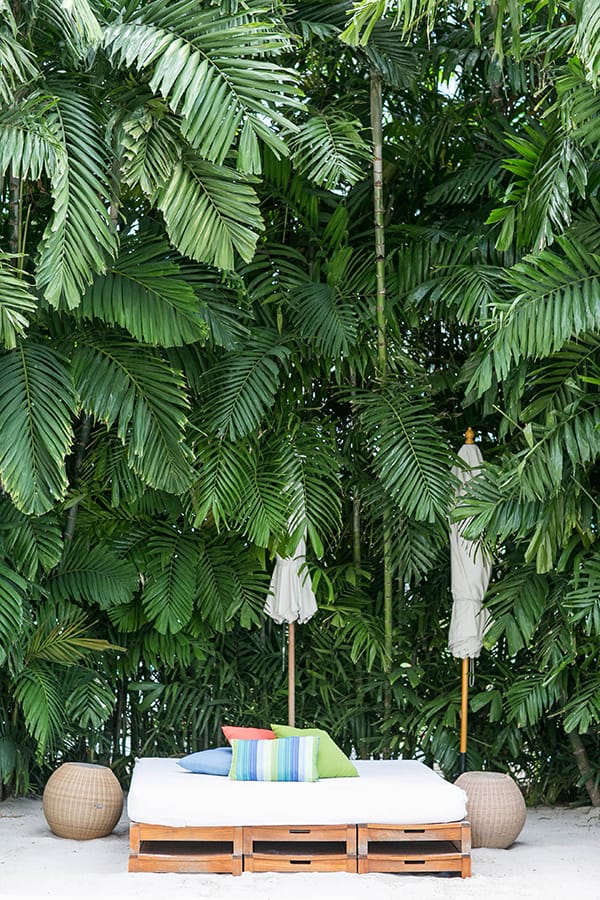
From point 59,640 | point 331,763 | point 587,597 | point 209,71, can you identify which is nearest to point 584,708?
point 587,597

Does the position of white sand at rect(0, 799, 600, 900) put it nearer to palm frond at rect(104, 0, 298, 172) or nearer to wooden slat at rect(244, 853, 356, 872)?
wooden slat at rect(244, 853, 356, 872)

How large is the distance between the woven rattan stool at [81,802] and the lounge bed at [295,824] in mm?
439

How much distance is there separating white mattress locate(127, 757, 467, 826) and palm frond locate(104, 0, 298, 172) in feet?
7.66

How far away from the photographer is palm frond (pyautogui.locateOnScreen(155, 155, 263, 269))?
14.5ft

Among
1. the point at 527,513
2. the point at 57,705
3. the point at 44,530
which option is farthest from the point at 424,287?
the point at 57,705

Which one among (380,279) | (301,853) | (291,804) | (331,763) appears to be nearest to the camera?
(291,804)

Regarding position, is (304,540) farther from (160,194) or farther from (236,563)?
(160,194)

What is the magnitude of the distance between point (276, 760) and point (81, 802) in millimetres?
868

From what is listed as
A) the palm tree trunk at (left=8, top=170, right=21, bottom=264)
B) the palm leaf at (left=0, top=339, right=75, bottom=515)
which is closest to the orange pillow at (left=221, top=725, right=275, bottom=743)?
the palm leaf at (left=0, top=339, right=75, bottom=515)

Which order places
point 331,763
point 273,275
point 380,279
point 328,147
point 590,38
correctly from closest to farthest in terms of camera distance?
point 590,38 → point 331,763 → point 328,147 → point 380,279 → point 273,275

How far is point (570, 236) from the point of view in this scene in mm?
4594

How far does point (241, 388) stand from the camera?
511 centimetres

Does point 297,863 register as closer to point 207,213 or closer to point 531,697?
point 531,697

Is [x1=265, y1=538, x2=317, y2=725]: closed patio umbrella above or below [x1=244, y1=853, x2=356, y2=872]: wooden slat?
above
